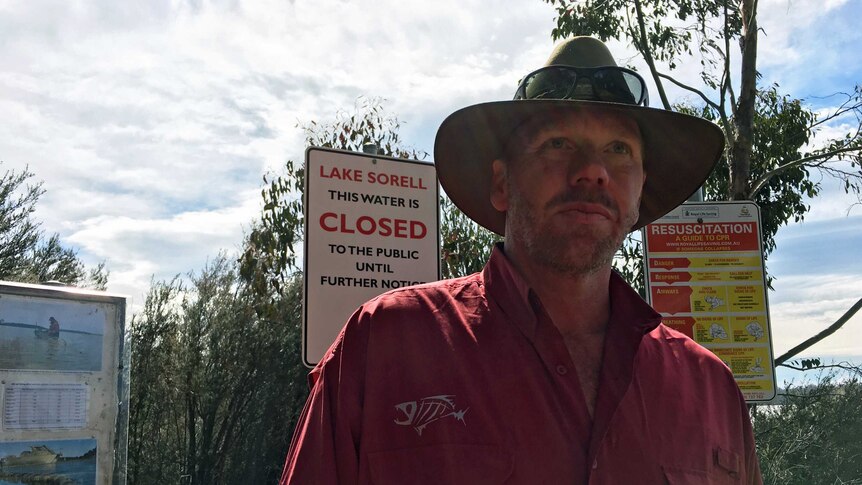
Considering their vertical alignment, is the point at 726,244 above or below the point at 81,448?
above

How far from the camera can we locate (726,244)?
14.1ft

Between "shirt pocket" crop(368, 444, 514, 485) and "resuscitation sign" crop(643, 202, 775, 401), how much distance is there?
9.29 ft

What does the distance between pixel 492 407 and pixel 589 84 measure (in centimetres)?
104

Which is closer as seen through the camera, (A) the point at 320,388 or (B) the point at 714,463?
(A) the point at 320,388

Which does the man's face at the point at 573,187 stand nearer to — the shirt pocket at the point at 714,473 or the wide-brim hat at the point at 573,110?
the wide-brim hat at the point at 573,110

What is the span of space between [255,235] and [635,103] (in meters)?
7.66

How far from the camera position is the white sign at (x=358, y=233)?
3381mm

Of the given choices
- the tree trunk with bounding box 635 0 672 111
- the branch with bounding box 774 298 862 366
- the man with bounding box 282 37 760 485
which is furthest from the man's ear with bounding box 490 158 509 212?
the tree trunk with bounding box 635 0 672 111

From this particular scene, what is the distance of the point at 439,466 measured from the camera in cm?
155

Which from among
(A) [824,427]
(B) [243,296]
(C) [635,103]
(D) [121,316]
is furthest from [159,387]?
(C) [635,103]

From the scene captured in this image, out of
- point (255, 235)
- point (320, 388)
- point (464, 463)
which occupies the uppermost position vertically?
point (255, 235)

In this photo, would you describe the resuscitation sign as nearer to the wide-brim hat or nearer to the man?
the wide-brim hat

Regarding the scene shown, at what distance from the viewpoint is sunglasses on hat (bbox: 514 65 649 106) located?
2174 millimetres

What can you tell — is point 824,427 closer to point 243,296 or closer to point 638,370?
point 638,370
